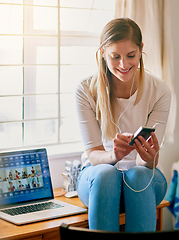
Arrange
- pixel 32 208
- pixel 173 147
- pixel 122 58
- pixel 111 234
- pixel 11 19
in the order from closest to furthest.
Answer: pixel 111 234
pixel 122 58
pixel 32 208
pixel 11 19
pixel 173 147

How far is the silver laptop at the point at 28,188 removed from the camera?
4.76 ft

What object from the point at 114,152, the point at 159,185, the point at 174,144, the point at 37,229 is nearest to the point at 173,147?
the point at 174,144

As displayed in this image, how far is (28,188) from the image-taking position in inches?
61.6

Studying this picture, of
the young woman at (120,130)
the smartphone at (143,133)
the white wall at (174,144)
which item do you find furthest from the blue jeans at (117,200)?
the white wall at (174,144)

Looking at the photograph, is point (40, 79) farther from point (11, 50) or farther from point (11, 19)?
point (11, 19)

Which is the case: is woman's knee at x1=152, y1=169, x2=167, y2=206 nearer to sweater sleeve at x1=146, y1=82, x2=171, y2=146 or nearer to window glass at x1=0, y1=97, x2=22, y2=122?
sweater sleeve at x1=146, y1=82, x2=171, y2=146

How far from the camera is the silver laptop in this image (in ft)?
4.76

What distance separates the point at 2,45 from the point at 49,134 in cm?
55

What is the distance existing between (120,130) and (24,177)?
1.68 ft

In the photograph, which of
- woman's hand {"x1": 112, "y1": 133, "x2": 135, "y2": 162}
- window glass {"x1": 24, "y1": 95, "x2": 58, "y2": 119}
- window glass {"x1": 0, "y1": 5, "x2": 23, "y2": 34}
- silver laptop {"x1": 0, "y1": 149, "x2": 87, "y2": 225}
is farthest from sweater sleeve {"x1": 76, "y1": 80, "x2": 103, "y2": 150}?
window glass {"x1": 0, "y1": 5, "x2": 23, "y2": 34}

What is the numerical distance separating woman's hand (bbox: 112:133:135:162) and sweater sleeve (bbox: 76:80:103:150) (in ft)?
0.55

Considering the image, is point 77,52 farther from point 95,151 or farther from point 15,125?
point 95,151

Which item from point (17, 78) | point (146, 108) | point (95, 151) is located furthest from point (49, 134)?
point (146, 108)

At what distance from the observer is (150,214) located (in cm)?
120
